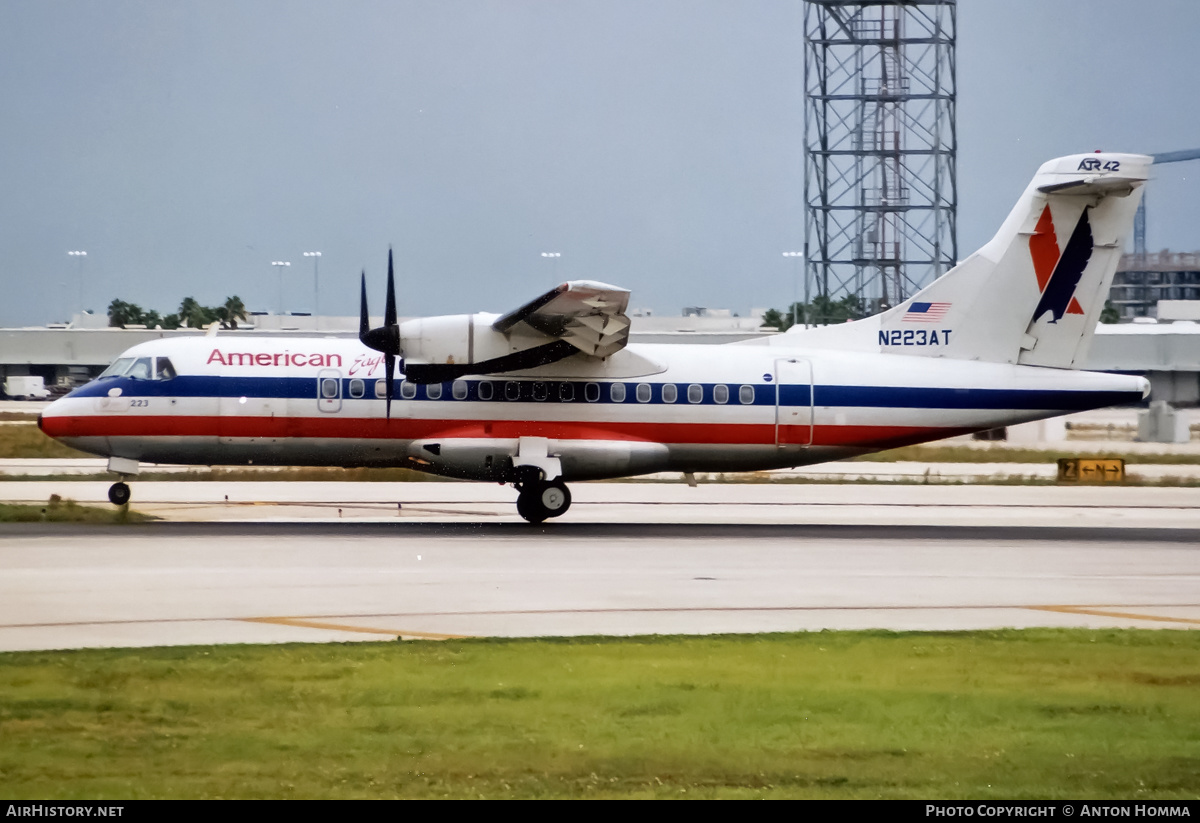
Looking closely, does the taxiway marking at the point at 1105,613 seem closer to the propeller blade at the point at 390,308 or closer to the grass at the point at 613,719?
the grass at the point at 613,719

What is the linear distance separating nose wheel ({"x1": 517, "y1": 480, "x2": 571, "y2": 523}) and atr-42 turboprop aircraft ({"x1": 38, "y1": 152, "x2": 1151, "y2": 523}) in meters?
0.03

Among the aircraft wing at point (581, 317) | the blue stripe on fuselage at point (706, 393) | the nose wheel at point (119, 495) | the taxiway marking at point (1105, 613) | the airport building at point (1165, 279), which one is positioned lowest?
the taxiway marking at point (1105, 613)

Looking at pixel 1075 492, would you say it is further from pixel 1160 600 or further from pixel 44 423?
pixel 44 423

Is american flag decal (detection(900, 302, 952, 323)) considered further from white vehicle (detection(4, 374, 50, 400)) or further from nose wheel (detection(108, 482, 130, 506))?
white vehicle (detection(4, 374, 50, 400))

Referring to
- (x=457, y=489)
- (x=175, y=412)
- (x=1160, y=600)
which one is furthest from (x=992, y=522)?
(x=175, y=412)

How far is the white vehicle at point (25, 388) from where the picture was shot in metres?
86.6

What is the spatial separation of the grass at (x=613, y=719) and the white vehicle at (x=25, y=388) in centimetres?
8318

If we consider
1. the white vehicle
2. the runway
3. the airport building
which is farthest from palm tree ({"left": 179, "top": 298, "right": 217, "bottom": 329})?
the airport building

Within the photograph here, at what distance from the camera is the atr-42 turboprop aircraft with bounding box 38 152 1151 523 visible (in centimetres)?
2289

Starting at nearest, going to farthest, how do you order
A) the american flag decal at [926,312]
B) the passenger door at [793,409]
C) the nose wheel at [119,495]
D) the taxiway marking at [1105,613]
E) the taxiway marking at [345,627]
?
the taxiway marking at [345,627] → the taxiway marking at [1105,613] → the nose wheel at [119,495] → the passenger door at [793,409] → the american flag decal at [926,312]

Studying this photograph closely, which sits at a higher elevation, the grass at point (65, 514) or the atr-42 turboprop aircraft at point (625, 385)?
the atr-42 turboprop aircraft at point (625, 385)

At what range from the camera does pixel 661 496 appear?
103ft

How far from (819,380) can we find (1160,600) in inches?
363

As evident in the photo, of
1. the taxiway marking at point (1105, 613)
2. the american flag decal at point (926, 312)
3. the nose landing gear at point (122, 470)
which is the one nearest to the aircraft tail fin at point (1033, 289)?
the american flag decal at point (926, 312)
